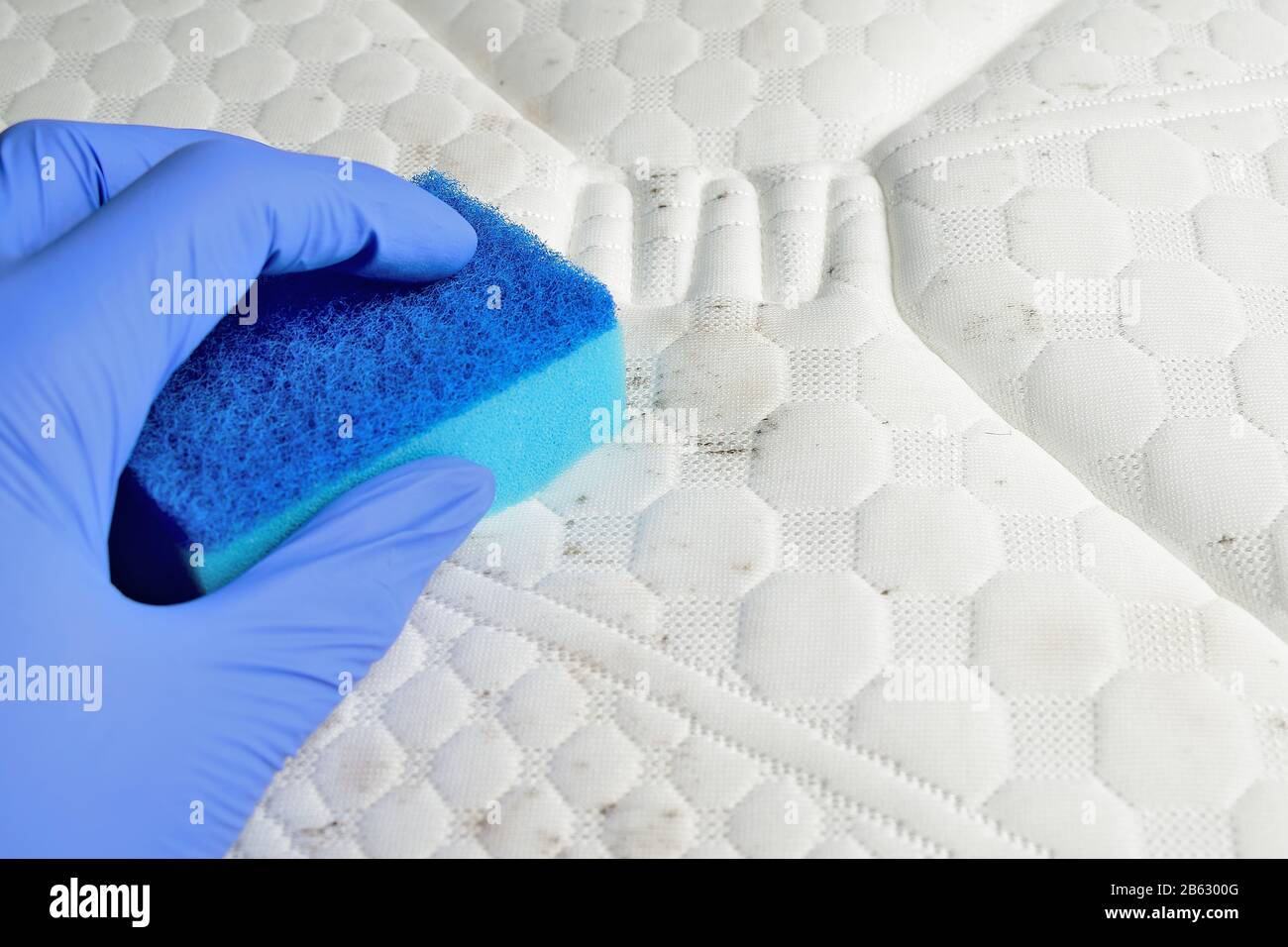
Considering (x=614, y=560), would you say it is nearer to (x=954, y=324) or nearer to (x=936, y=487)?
(x=936, y=487)

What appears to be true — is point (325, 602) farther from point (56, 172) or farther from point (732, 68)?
point (732, 68)

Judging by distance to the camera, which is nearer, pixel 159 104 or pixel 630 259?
pixel 630 259

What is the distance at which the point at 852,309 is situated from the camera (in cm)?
106

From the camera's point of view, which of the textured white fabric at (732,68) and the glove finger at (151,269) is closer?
the glove finger at (151,269)

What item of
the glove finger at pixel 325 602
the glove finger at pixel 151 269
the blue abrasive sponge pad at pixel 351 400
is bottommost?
the glove finger at pixel 325 602

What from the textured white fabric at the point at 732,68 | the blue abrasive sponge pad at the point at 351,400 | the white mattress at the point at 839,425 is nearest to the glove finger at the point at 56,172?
the blue abrasive sponge pad at the point at 351,400

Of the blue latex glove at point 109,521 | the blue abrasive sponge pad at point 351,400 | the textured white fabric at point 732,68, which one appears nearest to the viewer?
the blue latex glove at point 109,521

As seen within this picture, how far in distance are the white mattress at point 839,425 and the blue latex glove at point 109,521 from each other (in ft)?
0.15

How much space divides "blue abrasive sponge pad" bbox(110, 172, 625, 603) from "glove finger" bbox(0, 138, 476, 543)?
1.4 inches

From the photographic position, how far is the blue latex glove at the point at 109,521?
0.74 meters

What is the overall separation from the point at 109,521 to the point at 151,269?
18 cm

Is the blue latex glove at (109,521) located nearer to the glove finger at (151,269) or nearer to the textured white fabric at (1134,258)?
the glove finger at (151,269)

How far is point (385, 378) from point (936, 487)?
0.44 meters
